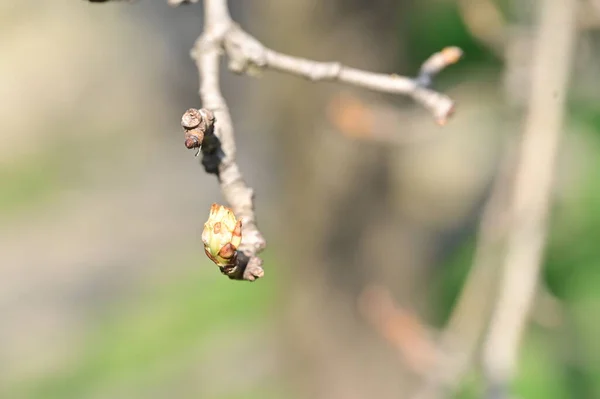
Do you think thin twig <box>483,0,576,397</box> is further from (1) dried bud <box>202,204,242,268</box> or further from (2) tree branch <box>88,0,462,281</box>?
(1) dried bud <box>202,204,242,268</box>

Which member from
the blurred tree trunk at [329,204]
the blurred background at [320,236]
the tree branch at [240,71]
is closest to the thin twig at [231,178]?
the tree branch at [240,71]

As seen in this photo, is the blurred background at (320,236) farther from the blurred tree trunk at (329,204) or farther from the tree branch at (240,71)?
the tree branch at (240,71)

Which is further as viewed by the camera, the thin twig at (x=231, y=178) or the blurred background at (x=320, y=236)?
the blurred background at (x=320, y=236)

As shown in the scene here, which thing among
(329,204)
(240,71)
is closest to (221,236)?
(240,71)

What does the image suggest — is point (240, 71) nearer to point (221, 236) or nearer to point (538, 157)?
point (221, 236)

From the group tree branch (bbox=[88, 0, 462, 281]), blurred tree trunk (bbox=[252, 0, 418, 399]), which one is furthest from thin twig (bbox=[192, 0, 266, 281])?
blurred tree trunk (bbox=[252, 0, 418, 399])

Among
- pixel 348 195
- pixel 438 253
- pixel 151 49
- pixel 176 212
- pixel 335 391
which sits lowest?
pixel 335 391

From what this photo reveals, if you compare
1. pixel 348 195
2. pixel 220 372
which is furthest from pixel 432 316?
pixel 220 372

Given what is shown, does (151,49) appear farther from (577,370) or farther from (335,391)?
(577,370)
